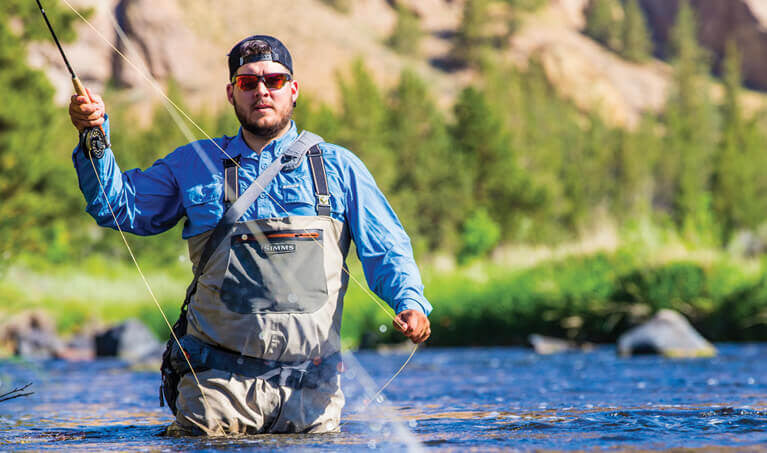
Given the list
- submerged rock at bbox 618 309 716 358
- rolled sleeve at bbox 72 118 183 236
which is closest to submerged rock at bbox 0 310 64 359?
submerged rock at bbox 618 309 716 358

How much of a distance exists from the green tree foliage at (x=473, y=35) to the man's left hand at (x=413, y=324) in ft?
333

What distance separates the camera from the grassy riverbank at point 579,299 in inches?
567

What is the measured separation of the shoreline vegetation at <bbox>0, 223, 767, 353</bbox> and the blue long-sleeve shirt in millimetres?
8362

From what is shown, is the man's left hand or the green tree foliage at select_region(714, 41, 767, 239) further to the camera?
the green tree foliage at select_region(714, 41, 767, 239)

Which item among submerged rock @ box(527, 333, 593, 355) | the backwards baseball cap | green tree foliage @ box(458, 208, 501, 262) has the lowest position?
submerged rock @ box(527, 333, 593, 355)

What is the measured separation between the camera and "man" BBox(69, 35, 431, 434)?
157 inches

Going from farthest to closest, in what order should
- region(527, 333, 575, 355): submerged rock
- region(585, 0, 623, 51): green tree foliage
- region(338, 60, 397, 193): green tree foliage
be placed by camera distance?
region(585, 0, 623, 51): green tree foliage < region(338, 60, 397, 193): green tree foliage < region(527, 333, 575, 355): submerged rock

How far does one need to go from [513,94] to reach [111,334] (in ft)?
188

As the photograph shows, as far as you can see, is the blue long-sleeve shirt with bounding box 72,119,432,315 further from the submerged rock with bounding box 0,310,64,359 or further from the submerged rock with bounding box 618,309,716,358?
the submerged rock with bounding box 0,310,64,359

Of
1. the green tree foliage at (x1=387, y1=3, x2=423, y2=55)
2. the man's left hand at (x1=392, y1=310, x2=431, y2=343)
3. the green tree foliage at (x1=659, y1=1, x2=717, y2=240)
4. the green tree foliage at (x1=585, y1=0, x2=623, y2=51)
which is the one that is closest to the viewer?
the man's left hand at (x1=392, y1=310, x2=431, y2=343)

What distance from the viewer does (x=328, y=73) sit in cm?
10450

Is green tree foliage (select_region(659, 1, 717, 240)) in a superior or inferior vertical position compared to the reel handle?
superior

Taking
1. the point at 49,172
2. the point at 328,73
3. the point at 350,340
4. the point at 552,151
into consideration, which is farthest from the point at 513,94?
the point at 350,340

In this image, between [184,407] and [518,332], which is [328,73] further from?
[184,407]
